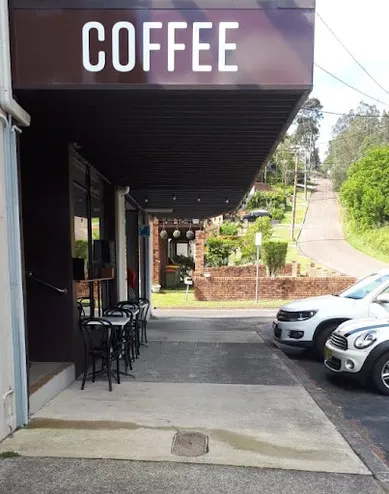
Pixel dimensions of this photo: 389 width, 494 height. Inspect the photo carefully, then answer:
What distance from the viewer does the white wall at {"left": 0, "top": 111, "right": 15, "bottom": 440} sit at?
3.73 metres

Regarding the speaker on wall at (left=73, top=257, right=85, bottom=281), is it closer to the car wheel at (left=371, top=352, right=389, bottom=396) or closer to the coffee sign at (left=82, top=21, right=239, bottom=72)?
the coffee sign at (left=82, top=21, right=239, bottom=72)

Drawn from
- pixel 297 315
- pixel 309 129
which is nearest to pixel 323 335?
→ pixel 297 315

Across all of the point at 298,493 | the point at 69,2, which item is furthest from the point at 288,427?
the point at 69,2

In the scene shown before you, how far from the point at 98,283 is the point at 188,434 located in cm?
392

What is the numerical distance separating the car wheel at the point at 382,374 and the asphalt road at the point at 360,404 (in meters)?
0.12

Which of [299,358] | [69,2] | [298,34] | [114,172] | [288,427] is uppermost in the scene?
[69,2]

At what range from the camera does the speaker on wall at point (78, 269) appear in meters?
5.80

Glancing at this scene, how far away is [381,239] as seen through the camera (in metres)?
36.4

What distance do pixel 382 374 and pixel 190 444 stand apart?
3279mm

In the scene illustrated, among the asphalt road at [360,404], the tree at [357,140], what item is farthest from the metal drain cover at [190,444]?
the tree at [357,140]

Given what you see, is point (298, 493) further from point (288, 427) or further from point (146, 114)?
point (146, 114)

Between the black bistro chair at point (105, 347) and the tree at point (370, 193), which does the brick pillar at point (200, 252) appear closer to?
the black bistro chair at point (105, 347)

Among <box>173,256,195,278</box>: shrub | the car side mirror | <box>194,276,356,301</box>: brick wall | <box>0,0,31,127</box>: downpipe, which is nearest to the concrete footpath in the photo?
the car side mirror

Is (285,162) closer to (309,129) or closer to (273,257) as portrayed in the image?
(309,129)
